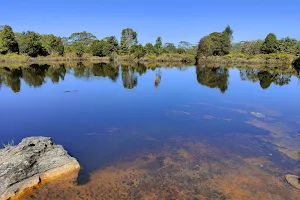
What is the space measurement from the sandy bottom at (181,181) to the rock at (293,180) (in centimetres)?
12

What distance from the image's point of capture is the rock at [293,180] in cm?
632

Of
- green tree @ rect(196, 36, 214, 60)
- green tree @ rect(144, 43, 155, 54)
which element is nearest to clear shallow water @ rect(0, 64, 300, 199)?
green tree @ rect(196, 36, 214, 60)

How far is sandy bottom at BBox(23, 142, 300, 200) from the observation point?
19.4 feet

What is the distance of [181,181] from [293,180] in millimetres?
2960

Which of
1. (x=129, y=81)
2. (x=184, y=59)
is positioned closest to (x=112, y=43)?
(x=184, y=59)

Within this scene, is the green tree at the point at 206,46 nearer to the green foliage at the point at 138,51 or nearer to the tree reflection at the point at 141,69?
the green foliage at the point at 138,51

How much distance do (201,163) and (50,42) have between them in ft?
244

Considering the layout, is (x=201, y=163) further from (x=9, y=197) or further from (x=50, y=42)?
(x=50, y=42)

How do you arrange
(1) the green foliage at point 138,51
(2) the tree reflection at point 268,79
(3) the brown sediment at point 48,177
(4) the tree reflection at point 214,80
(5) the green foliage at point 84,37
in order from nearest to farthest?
(3) the brown sediment at point 48,177, (4) the tree reflection at point 214,80, (2) the tree reflection at point 268,79, (1) the green foliage at point 138,51, (5) the green foliage at point 84,37

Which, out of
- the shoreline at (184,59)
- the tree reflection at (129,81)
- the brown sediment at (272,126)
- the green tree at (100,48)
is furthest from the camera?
the green tree at (100,48)

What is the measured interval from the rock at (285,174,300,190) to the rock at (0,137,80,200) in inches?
225

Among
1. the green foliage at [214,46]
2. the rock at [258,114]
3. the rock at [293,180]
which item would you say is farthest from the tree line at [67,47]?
the rock at [293,180]

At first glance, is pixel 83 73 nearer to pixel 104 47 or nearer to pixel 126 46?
pixel 104 47

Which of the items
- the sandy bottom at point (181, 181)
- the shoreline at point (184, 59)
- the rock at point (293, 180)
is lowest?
the sandy bottom at point (181, 181)
